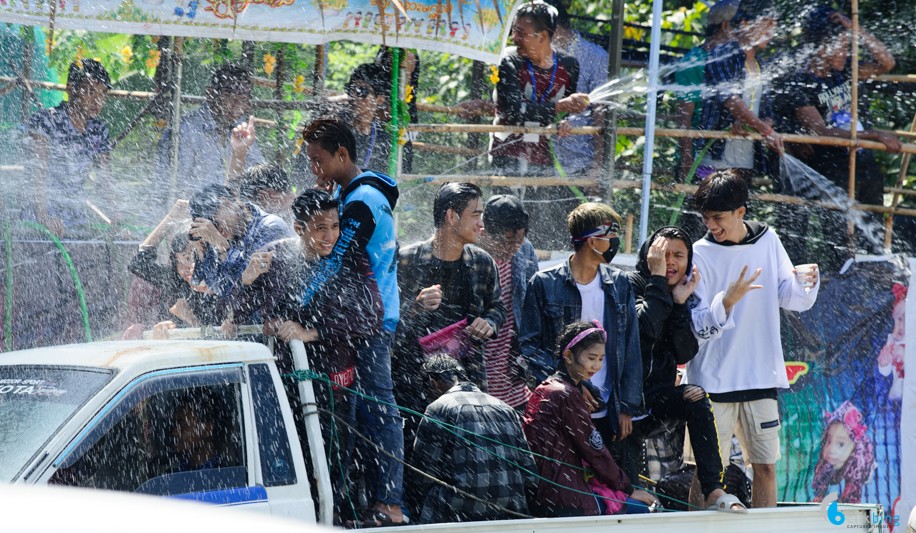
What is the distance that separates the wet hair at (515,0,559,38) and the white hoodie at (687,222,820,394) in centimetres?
266

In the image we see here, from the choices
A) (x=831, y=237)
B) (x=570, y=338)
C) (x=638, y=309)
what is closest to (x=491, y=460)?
(x=570, y=338)

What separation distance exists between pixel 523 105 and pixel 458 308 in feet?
8.35

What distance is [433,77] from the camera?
14477 mm

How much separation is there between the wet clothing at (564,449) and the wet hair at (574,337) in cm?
13

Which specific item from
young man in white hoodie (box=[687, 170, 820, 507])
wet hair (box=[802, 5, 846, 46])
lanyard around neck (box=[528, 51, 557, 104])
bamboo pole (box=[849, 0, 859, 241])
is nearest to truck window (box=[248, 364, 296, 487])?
young man in white hoodie (box=[687, 170, 820, 507])

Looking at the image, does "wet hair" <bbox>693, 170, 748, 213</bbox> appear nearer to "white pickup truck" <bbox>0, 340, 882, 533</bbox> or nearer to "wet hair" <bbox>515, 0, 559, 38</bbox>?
"white pickup truck" <bbox>0, 340, 882, 533</bbox>

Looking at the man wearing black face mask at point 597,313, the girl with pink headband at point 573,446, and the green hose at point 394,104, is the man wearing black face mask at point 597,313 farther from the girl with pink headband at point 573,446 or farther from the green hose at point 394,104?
the green hose at point 394,104

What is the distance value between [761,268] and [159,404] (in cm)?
358

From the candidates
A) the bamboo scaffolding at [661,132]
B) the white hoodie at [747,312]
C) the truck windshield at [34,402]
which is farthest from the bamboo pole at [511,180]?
the truck windshield at [34,402]

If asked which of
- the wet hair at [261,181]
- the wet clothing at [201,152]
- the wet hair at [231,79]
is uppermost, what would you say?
the wet hair at [231,79]

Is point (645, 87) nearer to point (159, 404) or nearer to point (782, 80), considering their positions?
point (782, 80)

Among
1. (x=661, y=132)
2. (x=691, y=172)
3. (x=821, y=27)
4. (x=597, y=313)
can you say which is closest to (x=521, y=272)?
(x=597, y=313)

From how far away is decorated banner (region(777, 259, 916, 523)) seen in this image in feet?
27.9

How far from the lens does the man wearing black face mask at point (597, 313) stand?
241 inches
